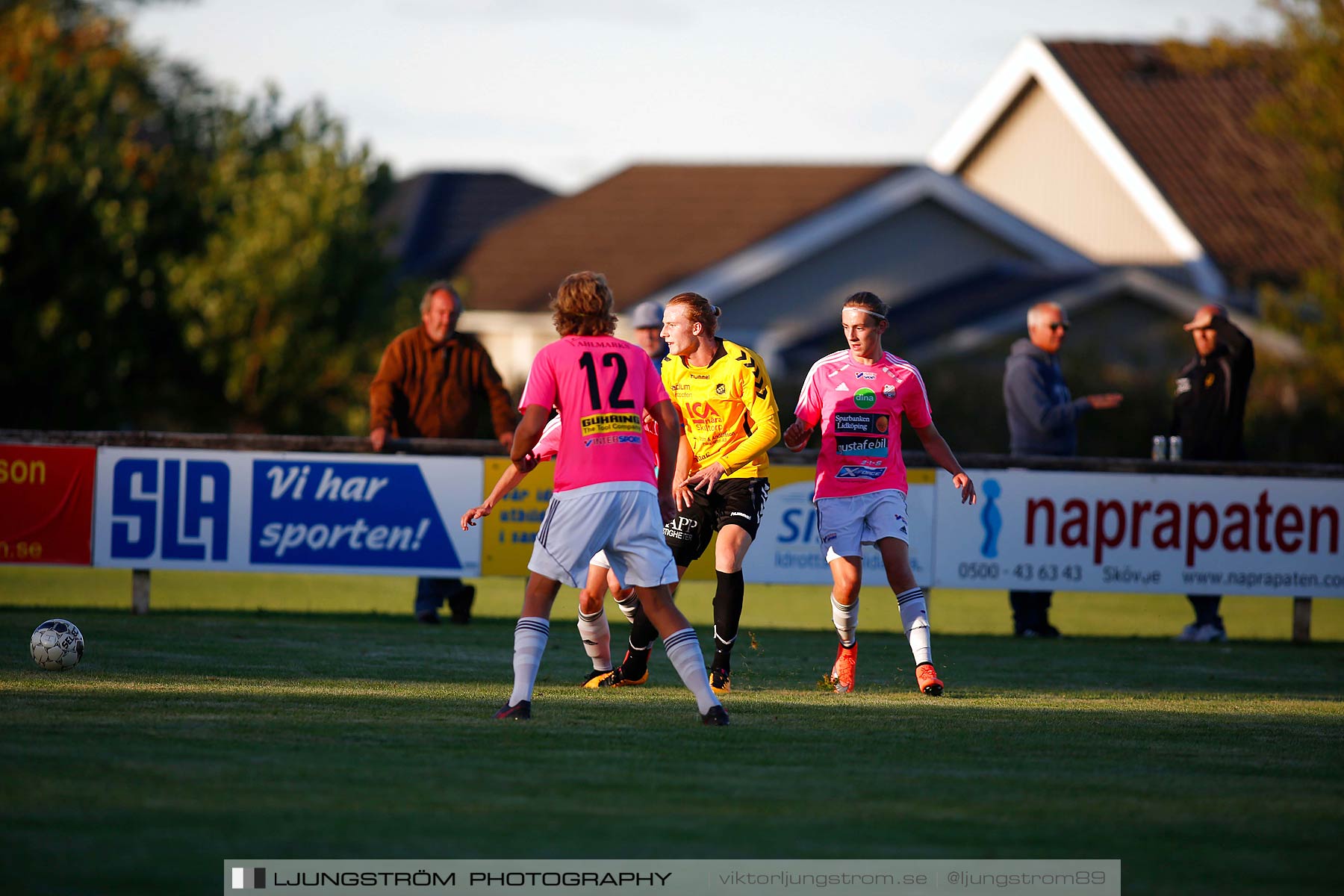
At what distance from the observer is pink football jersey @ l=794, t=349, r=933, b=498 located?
903cm

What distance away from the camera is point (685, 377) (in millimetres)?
9047

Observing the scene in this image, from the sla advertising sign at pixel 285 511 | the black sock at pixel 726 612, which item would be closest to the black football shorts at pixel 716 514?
the black sock at pixel 726 612

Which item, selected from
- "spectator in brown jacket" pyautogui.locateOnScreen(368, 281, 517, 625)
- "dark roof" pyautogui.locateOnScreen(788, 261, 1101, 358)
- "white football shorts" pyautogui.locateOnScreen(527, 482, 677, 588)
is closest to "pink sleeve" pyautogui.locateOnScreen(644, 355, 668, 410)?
"white football shorts" pyautogui.locateOnScreen(527, 482, 677, 588)

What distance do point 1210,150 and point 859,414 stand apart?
31791mm

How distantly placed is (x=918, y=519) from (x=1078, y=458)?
1.35 metres

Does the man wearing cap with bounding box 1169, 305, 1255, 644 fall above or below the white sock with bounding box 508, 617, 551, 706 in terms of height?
above

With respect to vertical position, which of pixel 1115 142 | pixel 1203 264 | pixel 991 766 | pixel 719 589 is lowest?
pixel 991 766

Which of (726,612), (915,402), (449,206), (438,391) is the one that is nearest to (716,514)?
(726,612)

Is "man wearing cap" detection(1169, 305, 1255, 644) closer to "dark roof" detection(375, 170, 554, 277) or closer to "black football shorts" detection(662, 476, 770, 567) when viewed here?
"black football shorts" detection(662, 476, 770, 567)

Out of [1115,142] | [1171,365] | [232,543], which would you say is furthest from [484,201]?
[232,543]

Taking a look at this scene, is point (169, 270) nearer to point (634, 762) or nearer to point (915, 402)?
point (915, 402)

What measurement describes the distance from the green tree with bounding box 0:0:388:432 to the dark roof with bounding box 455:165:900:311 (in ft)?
15.5

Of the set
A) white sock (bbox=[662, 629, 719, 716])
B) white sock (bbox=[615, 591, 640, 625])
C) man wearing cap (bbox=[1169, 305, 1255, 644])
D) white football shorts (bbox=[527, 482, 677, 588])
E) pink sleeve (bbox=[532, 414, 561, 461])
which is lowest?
white sock (bbox=[662, 629, 719, 716])

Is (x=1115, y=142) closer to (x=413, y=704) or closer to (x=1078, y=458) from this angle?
(x=1078, y=458)
